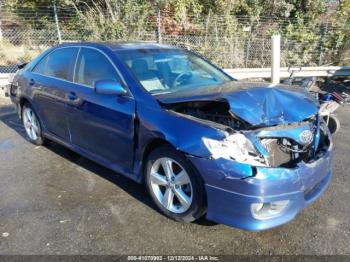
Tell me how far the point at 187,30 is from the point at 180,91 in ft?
31.0

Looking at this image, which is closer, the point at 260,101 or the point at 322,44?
the point at 260,101

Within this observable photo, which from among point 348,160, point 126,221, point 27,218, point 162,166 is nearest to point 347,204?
point 348,160

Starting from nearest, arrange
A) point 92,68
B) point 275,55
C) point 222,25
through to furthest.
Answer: point 92,68 → point 275,55 → point 222,25

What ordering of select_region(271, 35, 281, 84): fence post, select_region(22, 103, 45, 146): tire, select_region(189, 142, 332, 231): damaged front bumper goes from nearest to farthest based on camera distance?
select_region(189, 142, 332, 231): damaged front bumper
select_region(22, 103, 45, 146): tire
select_region(271, 35, 281, 84): fence post

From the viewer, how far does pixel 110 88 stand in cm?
375

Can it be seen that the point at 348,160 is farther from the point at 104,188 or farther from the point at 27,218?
the point at 27,218

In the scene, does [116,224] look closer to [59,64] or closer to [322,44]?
[59,64]

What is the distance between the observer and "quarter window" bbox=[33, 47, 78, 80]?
4750 millimetres

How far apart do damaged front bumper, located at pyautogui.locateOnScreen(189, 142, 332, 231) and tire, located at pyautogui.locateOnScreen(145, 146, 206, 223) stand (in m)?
0.13

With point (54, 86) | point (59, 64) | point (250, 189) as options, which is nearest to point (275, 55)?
point (59, 64)

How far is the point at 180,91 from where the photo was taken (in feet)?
12.7

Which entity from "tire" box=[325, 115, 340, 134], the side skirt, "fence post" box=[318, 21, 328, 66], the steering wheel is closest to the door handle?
the side skirt

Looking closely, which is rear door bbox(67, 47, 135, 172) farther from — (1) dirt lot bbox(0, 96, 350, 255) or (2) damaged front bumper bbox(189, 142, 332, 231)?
(2) damaged front bumper bbox(189, 142, 332, 231)

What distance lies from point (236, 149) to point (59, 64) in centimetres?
302
